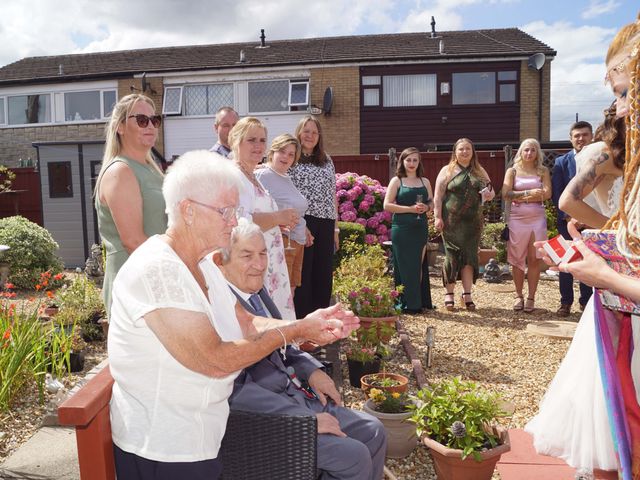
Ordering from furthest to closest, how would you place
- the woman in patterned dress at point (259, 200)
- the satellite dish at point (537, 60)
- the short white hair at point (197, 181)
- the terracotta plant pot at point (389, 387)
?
the satellite dish at point (537, 60) → the woman in patterned dress at point (259, 200) → the terracotta plant pot at point (389, 387) → the short white hair at point (197, 181)

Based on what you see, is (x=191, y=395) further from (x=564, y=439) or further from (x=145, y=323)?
(x=564, y=439)

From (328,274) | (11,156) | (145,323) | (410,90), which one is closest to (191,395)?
(145,323)

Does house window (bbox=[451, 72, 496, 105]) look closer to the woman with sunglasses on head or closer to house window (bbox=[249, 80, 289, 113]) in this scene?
house window (bbox=[249, 80, 289, 113])

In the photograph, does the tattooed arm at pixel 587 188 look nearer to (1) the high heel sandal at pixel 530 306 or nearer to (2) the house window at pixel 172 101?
(1) the high heel sandal at pixel 530 306

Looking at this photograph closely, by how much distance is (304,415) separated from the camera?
201 centimetres

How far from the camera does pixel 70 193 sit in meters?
11.7

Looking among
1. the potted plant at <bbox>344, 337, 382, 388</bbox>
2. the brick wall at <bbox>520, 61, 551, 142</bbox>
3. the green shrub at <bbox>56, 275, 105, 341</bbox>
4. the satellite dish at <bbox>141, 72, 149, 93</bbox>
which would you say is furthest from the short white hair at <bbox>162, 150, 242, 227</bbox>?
the satellite dish at <bbox>141, 72, 149, 93</bbox>

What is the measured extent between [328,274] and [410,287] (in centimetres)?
162

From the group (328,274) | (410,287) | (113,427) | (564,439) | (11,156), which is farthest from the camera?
(11,156)

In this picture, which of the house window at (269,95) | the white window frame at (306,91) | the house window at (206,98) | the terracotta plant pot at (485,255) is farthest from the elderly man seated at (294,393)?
the house window at (206,98)

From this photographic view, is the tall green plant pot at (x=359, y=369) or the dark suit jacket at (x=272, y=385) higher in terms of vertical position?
the dark suit jacket at (x=272, y=385)

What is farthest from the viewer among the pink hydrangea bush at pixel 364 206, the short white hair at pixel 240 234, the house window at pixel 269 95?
the house window at pixel 269 95

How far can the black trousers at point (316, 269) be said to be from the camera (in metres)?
5.13

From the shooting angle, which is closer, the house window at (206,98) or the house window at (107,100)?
the house window at (206,98)
